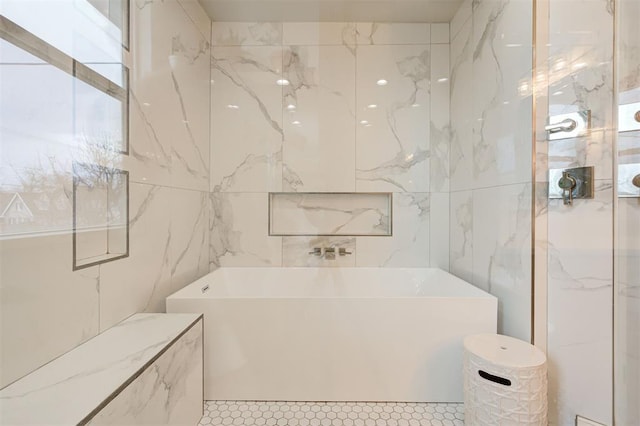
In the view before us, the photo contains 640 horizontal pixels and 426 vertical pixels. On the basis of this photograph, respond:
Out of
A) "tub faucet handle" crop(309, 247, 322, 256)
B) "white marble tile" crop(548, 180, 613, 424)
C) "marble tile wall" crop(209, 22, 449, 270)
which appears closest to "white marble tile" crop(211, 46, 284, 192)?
"marble tile wall" crop(209, 22, 449, 270)

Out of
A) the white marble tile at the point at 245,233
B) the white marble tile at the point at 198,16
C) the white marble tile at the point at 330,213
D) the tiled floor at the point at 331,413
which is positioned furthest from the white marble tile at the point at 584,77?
the white marble tile at the point at 198,16

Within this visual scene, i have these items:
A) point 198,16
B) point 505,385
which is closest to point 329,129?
point 198,16

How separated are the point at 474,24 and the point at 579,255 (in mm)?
1694

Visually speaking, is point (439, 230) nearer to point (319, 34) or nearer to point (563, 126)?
point (563, 126)

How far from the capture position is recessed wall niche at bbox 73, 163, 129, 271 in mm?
1150

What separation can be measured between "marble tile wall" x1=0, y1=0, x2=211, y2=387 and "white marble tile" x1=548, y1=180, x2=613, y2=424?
2.08 m

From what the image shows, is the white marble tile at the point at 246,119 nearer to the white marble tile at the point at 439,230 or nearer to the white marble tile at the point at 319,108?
the white marble tile at the point at 319,108

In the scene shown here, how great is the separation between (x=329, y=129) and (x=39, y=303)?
2059mm

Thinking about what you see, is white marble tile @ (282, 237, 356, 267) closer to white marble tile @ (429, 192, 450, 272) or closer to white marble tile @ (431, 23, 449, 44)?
white marble tile @ (429, 192, 450, 272)

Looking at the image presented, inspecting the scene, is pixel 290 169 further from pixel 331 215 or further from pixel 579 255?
pixel 579 255

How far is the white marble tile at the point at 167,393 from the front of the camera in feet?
3.03

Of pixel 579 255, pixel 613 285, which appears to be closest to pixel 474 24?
pixel 579 255

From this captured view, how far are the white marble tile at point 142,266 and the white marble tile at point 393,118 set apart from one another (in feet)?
4.94

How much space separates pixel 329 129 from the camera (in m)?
2.46
